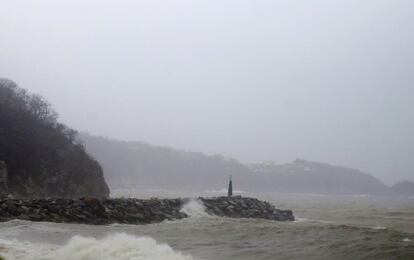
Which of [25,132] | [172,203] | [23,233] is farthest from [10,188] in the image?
[23,233]

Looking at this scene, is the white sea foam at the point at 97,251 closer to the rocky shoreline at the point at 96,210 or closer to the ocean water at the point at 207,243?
the ocean water at the point at 207,243

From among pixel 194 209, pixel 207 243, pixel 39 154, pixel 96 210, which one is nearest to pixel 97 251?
pixel 207 243

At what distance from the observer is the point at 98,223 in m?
24.0

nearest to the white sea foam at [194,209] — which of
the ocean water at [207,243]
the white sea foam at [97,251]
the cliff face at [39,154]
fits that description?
the ocean water at [207,243]

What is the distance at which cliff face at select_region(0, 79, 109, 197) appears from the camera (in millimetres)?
43188

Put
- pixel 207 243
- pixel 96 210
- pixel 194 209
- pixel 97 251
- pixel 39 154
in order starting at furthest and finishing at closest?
1. pixel 39 154
2. pixel 194 209
3. pixel 96 210
4. pixel 207 243
5. pixel 97 251

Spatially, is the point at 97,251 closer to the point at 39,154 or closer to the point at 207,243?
the point at 207,243

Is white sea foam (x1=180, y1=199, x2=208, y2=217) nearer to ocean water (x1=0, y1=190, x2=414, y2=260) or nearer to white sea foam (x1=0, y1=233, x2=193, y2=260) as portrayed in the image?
ocean water (x1=0, y1=190, x2=414, y2=260)

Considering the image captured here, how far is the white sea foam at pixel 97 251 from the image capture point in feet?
41.1

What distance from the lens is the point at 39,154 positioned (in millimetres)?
46312

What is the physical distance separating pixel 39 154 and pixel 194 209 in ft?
64.1

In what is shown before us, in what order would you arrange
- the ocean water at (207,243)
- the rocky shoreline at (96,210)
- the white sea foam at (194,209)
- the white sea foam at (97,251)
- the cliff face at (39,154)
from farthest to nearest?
the cliff face at (39,154) < the white sea foam at (194,209) < the rocky shoreline at (96,210) < the ocean water at (207,243) < the white sea foam at (97,251)

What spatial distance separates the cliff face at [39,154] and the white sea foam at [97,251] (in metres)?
28.4

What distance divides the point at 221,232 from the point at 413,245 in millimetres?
7255
